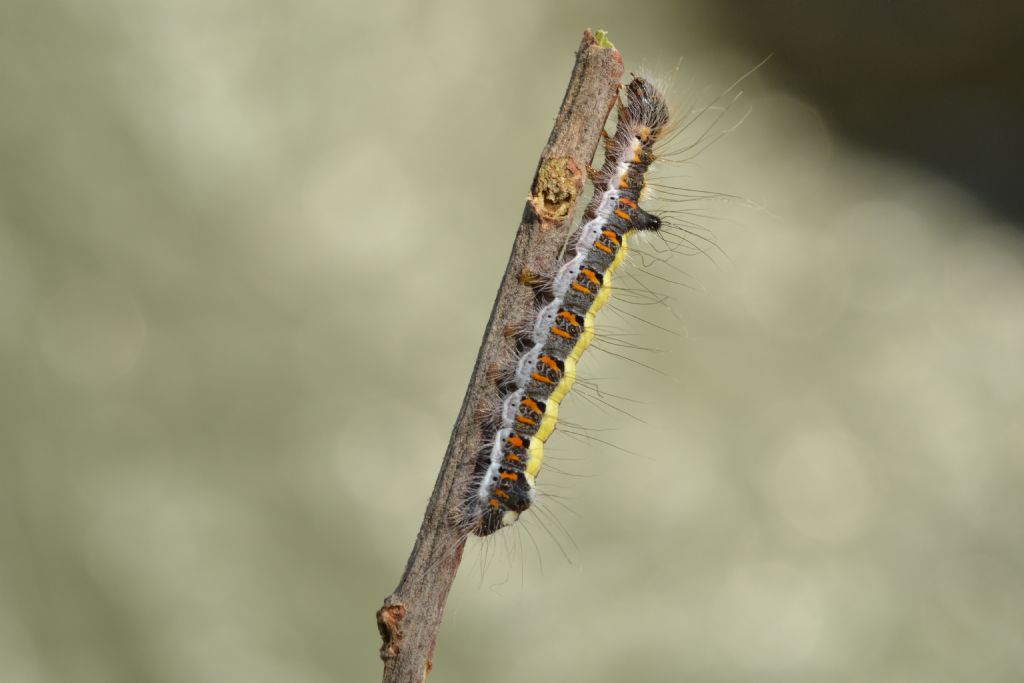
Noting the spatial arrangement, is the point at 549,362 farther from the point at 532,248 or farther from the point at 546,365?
the point at 532,248

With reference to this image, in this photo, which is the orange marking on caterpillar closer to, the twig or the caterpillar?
the caterpillar

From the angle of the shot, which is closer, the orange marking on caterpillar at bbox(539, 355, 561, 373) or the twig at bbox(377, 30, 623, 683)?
the twig at bbox(377, 30, 623, 683)

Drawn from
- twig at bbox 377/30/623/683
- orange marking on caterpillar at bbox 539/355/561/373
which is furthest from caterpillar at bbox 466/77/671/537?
twig at bbox 377/30/623/683

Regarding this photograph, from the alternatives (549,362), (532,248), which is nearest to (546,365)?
(549,362)

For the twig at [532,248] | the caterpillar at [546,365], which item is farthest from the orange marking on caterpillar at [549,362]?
the twig at [532,248]
